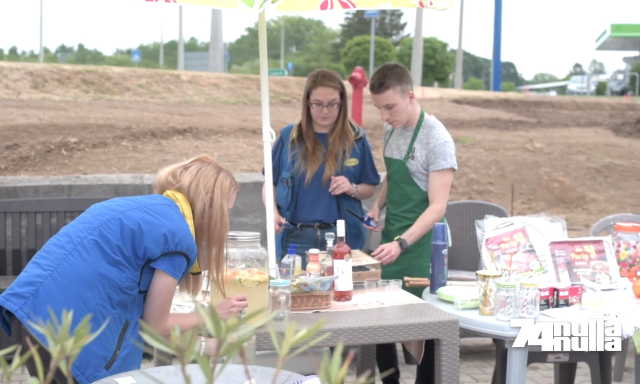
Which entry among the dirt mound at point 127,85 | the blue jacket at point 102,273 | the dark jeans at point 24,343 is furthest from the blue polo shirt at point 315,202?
the dirt mound at point 127,85

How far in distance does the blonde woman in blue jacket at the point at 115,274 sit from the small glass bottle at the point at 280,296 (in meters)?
0.45

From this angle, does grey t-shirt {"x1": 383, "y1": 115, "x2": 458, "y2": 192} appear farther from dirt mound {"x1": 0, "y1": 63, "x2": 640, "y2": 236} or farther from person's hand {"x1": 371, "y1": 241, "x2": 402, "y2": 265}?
dirt mound {"x1": 0, "y1": 63, "x2": 640, "y2": 236}

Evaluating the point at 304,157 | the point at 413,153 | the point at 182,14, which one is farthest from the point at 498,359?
the point at 182,14

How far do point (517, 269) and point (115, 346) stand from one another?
1853mm

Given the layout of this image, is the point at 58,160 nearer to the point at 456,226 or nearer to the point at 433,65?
the point at 456,226

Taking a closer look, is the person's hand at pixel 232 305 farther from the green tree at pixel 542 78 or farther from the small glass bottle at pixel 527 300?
the green tree at pixel 542 78

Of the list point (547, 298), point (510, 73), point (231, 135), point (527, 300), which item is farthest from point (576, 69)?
point (527, 300)

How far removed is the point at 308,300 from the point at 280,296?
0.14 metres

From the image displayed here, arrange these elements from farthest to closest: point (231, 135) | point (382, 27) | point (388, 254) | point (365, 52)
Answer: point (382, 27) < point (365, 52) < point (231, 135) < point (388, 254)

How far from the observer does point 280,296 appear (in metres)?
2.85

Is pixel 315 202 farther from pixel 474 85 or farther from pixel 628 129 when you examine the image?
pixel 474 85

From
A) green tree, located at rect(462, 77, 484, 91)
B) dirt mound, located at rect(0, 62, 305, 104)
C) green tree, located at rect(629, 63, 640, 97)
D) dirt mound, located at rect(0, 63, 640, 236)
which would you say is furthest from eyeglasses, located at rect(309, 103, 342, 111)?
green tree, located at rect(462, 77, 484, 91)

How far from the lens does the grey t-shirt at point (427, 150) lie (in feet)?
11.6

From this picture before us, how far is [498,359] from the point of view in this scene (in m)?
3.67
